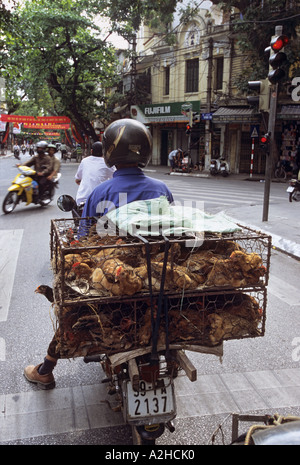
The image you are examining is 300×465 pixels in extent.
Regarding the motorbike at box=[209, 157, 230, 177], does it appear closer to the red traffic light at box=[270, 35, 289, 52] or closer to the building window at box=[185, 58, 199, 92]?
the building window at box=[185, 58, 199, 92]

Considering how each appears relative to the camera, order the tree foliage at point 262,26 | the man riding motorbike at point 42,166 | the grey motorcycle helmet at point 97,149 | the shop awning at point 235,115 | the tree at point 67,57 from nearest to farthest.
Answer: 1. the grey motorcycle helmet at point 97,149
2. the man riding motorbike at point 42,166
3. the tree foliage at point 262,26
4. the shop awning at point 235,115
5. the tree at point 67,57

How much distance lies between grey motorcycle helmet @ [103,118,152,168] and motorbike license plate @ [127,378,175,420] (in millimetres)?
1468

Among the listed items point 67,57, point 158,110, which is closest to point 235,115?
point 158,110

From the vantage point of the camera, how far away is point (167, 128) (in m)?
29.3

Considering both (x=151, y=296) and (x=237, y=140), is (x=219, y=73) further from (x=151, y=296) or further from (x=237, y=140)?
(x=151, y=296)

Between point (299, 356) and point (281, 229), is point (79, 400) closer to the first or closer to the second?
point (299, 356)

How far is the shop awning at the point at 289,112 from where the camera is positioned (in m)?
18.6

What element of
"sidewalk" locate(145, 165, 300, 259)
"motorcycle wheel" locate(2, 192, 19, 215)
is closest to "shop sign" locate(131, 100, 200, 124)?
"sidewalk" locate(145, 165, 300, 259)

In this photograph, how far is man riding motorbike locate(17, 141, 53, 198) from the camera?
10.9 m

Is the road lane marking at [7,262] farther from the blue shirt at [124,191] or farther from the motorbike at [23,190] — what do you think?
the blue shirt at [124,191]

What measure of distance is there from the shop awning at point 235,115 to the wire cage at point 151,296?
64.5 feet

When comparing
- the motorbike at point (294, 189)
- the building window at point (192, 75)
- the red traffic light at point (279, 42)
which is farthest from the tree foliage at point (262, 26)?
the red traffic light at point (279, 42)

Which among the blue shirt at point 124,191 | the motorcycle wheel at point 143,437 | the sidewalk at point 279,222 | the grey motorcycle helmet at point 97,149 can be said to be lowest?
the sidewalk at point 279,222

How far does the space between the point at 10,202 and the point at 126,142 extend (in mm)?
8141
